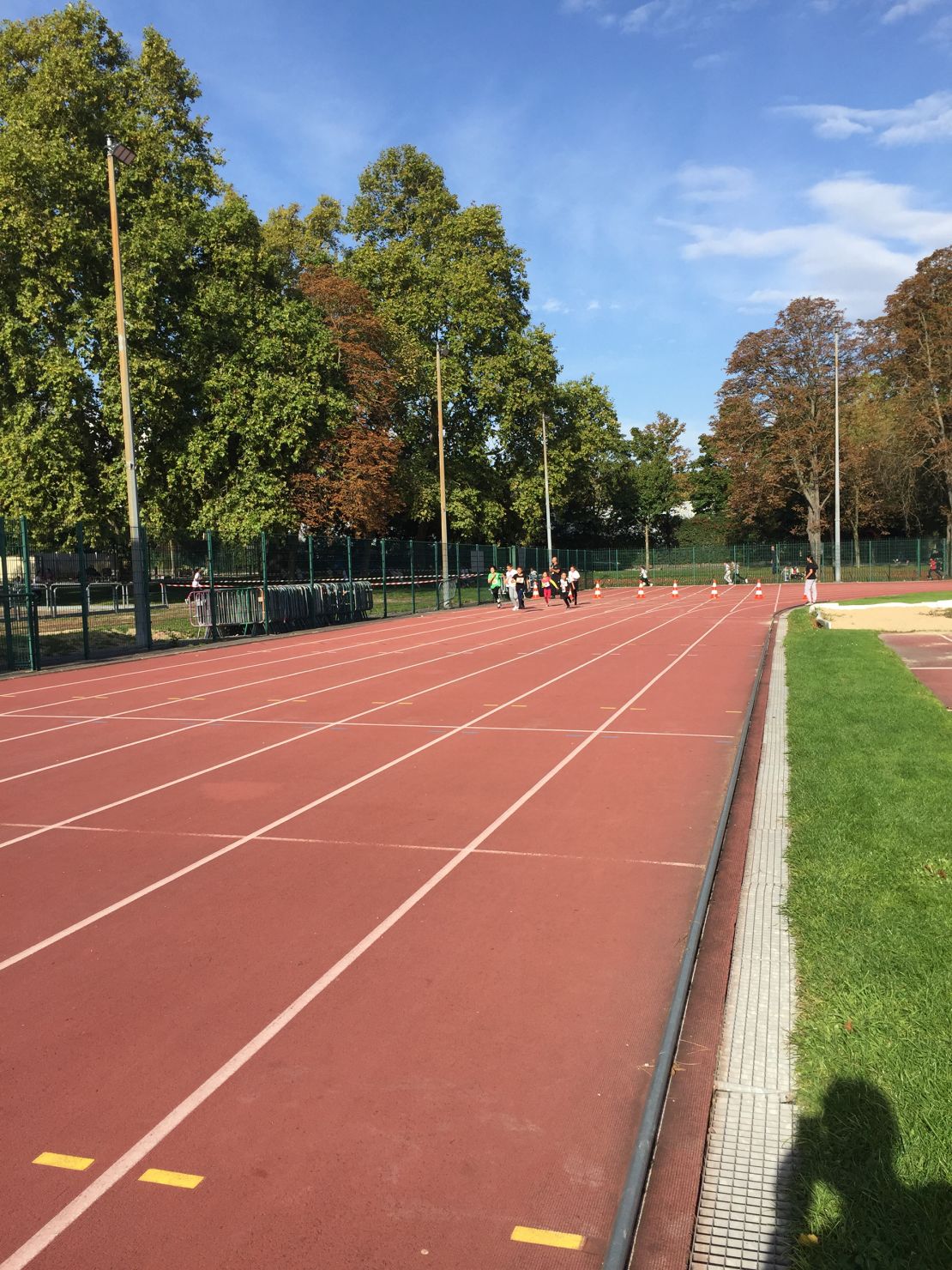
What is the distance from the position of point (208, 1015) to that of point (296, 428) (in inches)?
1205

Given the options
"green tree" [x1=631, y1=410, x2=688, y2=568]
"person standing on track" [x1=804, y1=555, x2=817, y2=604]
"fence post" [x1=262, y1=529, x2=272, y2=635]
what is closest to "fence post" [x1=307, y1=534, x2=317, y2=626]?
"fence post" [x1=262, y1=529, x2=272, y2=635]

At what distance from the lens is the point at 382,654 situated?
20.2m

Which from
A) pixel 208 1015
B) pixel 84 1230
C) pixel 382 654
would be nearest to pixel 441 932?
pixel 208 1015

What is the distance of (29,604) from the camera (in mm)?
17922

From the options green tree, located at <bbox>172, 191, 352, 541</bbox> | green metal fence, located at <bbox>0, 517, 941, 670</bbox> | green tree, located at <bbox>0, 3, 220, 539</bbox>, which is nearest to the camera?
green metal fence, located at <bbox>0, 517, 941, 670</bbox>

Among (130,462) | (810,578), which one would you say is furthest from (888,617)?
(130,462)

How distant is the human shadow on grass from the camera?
101 inches

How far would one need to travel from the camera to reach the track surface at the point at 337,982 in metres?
2.96

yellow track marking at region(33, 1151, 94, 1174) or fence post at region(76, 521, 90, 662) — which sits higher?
fence post at region(76, 521, 90, 662)

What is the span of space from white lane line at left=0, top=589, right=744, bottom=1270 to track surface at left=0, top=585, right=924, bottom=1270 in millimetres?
12

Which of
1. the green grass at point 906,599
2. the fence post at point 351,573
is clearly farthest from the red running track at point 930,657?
the fence post at point 351,573

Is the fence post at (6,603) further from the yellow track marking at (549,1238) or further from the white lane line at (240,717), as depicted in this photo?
the yellow track marking at (549,1238)

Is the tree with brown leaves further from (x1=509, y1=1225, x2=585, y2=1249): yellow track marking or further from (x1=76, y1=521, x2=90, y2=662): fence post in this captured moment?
(x1=509, y1=1225, x2=585, y2=1249): yellow track marking

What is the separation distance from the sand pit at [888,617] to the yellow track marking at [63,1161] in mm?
20469
